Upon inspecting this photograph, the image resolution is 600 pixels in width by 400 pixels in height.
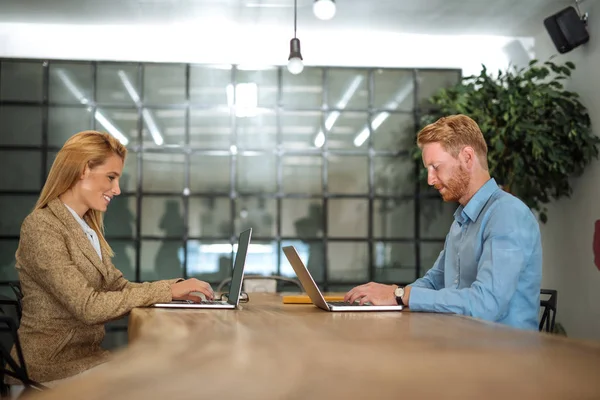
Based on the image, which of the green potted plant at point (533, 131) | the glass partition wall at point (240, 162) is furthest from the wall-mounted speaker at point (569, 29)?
the glass partition wall at point (240, 162)

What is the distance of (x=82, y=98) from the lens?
5715 millimetres

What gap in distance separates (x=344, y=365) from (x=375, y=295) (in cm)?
133

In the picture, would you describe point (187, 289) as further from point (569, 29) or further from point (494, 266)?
point (569, 29)

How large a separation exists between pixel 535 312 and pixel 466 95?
10.3 feet

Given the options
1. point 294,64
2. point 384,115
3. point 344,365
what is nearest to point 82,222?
point 344,365

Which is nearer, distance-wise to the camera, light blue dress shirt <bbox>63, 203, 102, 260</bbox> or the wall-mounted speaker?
light blue dress shirt <bbox>63, 203, 102, 260</bbox>

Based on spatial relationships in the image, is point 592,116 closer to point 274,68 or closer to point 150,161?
point 274,68

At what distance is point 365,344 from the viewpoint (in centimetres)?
125

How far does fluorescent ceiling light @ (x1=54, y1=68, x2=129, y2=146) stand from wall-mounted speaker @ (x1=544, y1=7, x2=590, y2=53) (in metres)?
3.49

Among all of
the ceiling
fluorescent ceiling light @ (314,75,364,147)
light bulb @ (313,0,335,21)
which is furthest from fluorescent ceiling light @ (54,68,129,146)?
light bulb @ (313,0,335,21)

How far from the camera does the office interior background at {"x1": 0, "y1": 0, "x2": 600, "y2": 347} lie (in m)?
5.68

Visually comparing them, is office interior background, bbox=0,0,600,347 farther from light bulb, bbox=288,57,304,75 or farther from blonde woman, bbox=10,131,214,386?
blonde woman, bbox=10,131,214,386

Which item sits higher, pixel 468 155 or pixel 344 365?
pixel 468 155

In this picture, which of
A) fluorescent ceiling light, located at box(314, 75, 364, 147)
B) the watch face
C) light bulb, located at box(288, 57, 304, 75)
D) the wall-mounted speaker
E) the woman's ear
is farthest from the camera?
fluorescent ceiling light, located at box(314, 75, 364, 147)
